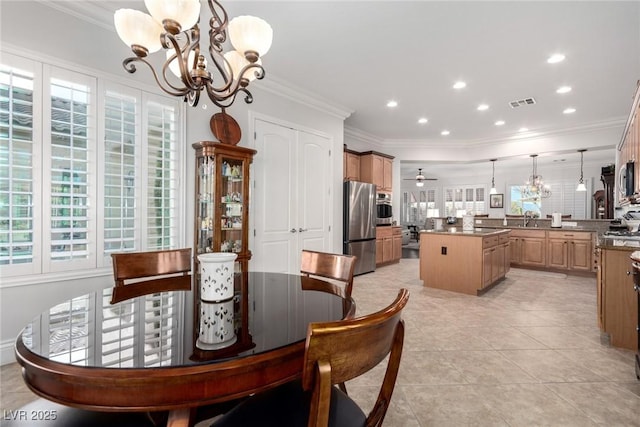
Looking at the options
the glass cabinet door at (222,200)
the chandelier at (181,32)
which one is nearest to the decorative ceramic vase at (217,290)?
the chandelier at (181,32)

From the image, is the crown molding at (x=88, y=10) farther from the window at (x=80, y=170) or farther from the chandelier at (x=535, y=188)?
the chandelier at (x=535, y=188)

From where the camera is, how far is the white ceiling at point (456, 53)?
8.31ft

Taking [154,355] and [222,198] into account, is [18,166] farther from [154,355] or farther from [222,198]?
[154,355]

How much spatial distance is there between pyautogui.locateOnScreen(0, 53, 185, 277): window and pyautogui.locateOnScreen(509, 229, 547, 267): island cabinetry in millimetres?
6329

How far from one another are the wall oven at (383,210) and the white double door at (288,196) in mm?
1759

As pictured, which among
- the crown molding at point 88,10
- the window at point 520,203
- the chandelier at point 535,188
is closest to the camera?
the crown molding at point 88,10

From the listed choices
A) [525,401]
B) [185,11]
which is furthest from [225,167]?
[525,401]

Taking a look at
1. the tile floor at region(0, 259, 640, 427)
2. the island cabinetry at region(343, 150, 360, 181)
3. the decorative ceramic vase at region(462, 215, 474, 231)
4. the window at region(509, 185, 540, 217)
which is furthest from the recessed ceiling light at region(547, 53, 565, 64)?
the window at region(509, 185, 540, 217)

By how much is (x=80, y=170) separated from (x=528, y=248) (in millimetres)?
7187

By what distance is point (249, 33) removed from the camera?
1.66m

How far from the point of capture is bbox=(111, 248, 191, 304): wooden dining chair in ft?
5.47

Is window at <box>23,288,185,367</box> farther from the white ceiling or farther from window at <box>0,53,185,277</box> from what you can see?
the white ceiling

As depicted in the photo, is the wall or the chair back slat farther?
the wall

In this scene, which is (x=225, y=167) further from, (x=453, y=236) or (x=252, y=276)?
(x=453, y=236)
